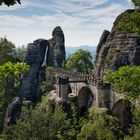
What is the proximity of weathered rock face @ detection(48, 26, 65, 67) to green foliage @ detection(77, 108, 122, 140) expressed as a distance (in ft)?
128

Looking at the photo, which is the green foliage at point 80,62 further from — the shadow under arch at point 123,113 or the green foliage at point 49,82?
the shadow under arch at point 123,113

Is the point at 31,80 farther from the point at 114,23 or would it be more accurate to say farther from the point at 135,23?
the point at 135,23

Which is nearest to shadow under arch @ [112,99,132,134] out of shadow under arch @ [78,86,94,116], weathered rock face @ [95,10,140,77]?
shadow under arch @ [78,86,94,116]

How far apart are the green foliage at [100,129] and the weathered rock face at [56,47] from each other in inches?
1534

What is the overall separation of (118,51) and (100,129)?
18.8 meters

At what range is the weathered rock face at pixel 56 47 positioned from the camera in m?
86.9

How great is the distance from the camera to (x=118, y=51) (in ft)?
198

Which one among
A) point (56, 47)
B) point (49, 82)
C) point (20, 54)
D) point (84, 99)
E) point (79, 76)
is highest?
point (56, 47)

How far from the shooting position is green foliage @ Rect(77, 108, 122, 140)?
145 ft

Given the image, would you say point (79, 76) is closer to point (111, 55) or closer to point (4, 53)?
point (111, 55)

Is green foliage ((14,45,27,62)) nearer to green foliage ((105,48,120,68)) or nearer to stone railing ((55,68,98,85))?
stone railing ((55,68,98,85))

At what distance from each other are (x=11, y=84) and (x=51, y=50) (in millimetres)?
13315

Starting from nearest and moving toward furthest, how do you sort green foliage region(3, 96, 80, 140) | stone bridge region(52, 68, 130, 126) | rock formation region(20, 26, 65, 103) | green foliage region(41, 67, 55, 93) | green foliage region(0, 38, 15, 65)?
1. green foliage region(3, 96, 80, 140)
2. stone bridge region(52, 68, 130, 126)
3. green foliage region(41, 67, 55, 93)
4. green foliage region(0, 38, 15, 65)
5. rock formation region(20, 26, 65, 103)

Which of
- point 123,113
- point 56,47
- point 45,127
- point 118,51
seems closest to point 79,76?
point 118,51
